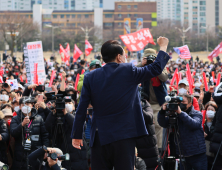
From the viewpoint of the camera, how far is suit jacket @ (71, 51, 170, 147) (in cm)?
314

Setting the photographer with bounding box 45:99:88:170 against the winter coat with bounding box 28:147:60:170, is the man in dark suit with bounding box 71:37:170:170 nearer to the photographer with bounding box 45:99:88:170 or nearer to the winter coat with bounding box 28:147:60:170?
the winter coat with bounding box 28:147:60:170

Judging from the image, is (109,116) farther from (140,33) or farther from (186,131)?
(140,33)

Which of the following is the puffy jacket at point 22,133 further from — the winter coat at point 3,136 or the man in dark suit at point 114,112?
the man in dark suit at point 114,112

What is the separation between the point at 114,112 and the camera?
3.16 meters

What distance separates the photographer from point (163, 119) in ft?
15.2

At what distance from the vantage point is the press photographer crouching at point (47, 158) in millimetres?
4422

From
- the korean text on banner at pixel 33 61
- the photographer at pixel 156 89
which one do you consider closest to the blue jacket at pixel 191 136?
the photographer at pixel 156 89

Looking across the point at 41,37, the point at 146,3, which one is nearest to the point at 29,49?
the point at 41,37

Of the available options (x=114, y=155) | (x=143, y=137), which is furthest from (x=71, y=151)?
(x=114, y=155)

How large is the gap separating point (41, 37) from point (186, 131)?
6832cm

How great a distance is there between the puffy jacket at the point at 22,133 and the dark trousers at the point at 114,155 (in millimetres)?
2566

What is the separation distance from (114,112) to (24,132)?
2808 mm

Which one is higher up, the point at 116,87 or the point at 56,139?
the point at 116,87

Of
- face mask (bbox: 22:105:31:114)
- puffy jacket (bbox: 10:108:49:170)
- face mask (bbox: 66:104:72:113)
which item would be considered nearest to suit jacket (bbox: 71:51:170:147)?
face mask (bbox: 22:105:31:114)
